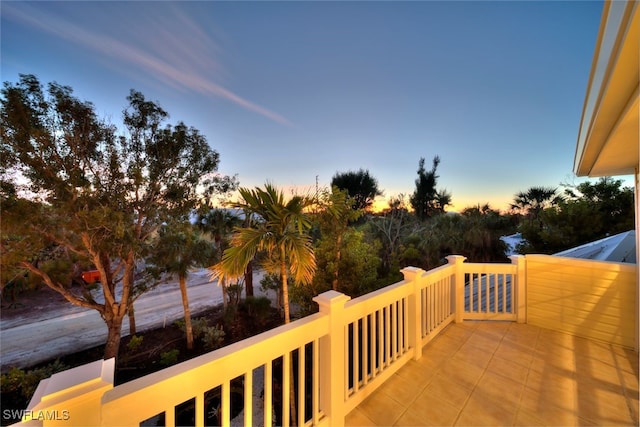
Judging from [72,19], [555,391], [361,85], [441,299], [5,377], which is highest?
[72,19]

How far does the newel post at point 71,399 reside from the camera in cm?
75

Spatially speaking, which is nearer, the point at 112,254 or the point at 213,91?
the point at 213,91

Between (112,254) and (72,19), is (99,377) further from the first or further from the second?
(112,254)

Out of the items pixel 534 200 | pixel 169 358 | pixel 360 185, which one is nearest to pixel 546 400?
pixel 169 358

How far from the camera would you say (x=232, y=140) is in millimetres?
9133

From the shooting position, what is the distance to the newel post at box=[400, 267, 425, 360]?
2623mm

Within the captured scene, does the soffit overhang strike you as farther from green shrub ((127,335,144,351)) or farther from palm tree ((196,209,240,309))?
green shrub ((127,335,144,351))

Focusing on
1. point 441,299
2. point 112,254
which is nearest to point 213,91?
point 112,254

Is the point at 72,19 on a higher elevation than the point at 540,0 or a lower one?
higher

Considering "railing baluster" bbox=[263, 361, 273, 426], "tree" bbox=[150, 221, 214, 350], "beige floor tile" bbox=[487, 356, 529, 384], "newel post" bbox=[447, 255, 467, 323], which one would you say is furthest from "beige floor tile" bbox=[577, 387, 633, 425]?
"tree" bbox=[150, 221, 214, 350]

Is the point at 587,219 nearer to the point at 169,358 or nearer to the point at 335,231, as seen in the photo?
the point at 335,231

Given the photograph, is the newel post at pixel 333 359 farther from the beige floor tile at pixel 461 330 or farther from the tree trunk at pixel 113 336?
the tree trunk at pixel 113 336

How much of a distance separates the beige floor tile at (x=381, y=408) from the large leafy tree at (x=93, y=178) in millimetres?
8134

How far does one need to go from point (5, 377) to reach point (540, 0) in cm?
1479
